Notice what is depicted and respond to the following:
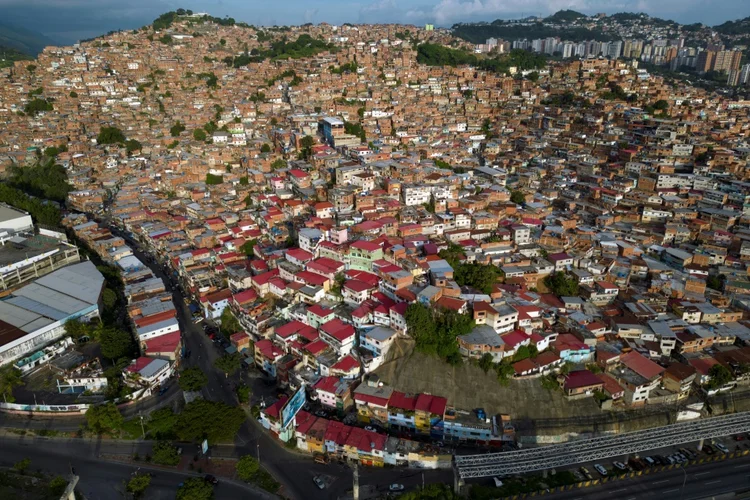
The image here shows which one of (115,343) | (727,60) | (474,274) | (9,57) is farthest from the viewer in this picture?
(727,60)

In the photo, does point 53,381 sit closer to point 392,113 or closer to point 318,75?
point 392,113

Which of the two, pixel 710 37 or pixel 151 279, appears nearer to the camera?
pixel 151 279

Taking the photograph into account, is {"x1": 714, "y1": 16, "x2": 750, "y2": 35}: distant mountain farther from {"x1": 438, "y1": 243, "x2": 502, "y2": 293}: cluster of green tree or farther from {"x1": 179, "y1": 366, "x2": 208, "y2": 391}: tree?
{"x1": 179, "y1": 366, "x2": 208, "y2": 391}: tree

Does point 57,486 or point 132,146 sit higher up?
point 132,146

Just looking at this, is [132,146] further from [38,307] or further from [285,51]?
[285,51]

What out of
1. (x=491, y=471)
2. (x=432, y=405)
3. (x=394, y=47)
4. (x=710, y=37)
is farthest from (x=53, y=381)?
(x=710, y=37)

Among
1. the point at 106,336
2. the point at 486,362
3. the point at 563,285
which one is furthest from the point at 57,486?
the point at 563,285

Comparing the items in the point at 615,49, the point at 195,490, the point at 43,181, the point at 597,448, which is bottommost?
the point at 597,448
